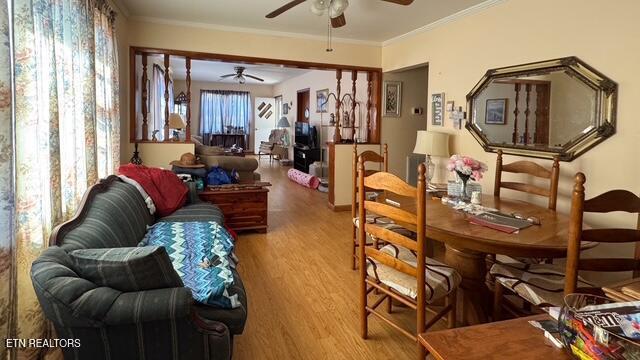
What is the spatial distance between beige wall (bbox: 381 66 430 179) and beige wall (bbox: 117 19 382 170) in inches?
27.5

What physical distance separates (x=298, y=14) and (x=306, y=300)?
292cm

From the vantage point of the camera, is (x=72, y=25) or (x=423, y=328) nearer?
(x=423, y=328)

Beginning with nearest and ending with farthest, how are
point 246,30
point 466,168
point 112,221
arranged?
point 112,221 → point 466,168 → point 246,30

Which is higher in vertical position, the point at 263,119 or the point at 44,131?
the point at 263,119

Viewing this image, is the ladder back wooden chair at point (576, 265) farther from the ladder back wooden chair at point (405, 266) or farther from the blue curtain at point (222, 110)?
the blue curtain at point (222, 110)

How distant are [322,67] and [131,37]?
230cm

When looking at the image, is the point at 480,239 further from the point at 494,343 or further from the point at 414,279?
the point at 494,343

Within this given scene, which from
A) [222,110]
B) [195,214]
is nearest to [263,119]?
[222,110]

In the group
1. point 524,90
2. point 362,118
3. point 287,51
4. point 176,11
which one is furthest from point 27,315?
point 362,118

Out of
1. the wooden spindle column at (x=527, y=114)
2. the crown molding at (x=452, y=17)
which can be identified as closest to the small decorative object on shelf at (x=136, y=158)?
the crown molding at (x=452, y=17)

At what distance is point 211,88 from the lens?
12172 millimetres

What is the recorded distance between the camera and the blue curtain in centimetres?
1216

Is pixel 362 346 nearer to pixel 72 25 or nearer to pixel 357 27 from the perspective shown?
pixel 72 25

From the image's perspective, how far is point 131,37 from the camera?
4426 mm
